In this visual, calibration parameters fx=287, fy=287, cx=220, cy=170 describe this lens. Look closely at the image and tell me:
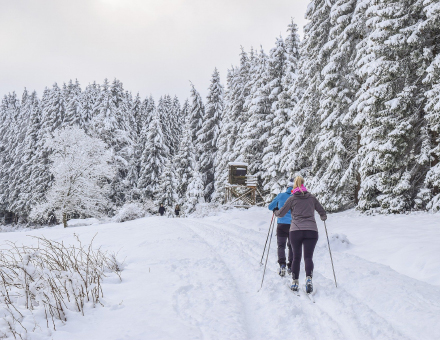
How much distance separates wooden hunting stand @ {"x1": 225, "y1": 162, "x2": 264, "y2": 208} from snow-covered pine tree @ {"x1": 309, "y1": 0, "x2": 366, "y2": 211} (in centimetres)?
1041

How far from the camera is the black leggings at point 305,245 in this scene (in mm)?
5234

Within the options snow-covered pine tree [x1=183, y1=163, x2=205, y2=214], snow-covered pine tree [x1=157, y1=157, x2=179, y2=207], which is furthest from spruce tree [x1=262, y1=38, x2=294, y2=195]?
snow-covered pine tree [x1=157, y1=157, x2=179, y2=207]

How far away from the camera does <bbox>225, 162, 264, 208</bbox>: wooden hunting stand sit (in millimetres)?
25344

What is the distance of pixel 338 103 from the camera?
14.6m

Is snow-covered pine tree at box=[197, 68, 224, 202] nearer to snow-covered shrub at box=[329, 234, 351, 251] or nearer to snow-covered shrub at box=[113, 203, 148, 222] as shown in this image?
snow-covered shrub at box=[113, 203, 148, 222]

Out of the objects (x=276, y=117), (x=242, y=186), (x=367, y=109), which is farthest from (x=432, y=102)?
(x=242, y=186)

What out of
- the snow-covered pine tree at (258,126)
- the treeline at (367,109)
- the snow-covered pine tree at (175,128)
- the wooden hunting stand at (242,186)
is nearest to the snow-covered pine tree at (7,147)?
the snow-covered pine tree at (175,128)

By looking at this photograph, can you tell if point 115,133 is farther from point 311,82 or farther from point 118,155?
point 311,82

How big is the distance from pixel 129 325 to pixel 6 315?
4.72 feet

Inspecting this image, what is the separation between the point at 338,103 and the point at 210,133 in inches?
917

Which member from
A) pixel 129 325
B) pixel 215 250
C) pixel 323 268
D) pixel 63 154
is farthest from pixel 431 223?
pixel 63 154

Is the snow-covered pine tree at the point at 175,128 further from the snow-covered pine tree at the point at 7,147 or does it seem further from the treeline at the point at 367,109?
the treeline at the point at 367,109

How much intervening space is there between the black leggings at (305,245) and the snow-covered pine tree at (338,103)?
946 centimetres

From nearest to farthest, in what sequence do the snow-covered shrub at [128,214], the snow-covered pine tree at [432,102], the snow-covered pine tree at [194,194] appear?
the snow-covered pine tree at [432,102] → the snow-covered shrub at [128,214] → the snow-covered pine tree at [194,194]
